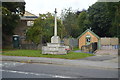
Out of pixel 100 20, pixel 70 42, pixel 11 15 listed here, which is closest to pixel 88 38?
pixel 70 42

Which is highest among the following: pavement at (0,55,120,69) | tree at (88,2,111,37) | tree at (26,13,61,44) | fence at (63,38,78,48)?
tree at (88,2,111,37)

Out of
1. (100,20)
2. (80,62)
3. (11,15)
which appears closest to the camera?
(80,62)

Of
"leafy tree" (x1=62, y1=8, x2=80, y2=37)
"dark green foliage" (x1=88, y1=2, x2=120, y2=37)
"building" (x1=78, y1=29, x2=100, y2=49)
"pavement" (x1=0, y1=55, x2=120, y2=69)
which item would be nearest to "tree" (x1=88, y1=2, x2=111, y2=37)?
"dark green foliage" (x1=88, y1=2, x2=120, y2=37)

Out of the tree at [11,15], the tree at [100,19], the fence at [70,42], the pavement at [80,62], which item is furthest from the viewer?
the tree at [100,19]

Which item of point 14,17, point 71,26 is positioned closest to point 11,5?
point 14,17

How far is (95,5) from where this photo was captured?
44.8m

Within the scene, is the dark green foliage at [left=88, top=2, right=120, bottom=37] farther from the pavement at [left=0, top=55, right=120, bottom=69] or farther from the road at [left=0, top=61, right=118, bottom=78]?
the road at [left=0, top=61, right=118, bottom=78]

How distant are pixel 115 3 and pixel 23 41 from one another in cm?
2245

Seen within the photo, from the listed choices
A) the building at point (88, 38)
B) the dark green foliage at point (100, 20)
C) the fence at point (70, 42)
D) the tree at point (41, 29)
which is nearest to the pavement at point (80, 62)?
the tree at point (41, 29)

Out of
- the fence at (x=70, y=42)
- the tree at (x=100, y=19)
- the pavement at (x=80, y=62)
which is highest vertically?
the tree at (x=100, y=19)

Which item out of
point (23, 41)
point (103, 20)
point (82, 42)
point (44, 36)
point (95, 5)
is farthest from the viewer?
point (95, 5)

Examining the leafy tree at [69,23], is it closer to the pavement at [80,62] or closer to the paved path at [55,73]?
the pavement at [80,62]

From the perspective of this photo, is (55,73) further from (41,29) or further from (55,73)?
(41,29)

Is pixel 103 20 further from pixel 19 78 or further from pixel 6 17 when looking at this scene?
pixel 19 78
